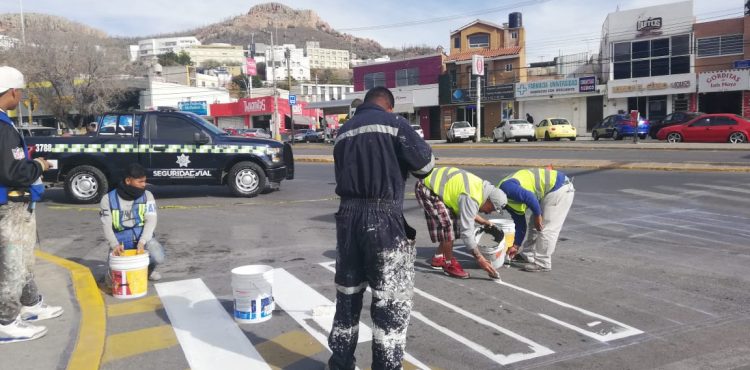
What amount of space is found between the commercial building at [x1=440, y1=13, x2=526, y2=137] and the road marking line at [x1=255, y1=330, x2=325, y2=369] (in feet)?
142

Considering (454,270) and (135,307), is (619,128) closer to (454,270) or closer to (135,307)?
(454,270)

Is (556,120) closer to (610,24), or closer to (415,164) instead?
(610,24)

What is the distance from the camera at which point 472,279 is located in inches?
259

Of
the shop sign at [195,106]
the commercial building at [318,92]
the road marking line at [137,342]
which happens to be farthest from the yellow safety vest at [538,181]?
the commercial building at [318,92]

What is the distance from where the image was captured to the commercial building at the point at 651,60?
39.1 metres

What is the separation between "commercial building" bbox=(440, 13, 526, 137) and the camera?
47.2 meters

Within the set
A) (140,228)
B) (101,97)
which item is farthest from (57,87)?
(140,228)

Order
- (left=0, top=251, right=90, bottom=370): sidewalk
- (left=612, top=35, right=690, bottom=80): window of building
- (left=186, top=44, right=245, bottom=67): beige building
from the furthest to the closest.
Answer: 1. (left=186, top=44, right=245, bottom=67): beige building
2. (left=612, top=35, right=690, bottom=80): window of building
3. (left=0, top=251, right=90, bottom=370): sidewalk

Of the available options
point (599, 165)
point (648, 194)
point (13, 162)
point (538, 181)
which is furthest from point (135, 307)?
point (599, 165)

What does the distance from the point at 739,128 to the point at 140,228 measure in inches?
998

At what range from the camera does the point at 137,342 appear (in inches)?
189

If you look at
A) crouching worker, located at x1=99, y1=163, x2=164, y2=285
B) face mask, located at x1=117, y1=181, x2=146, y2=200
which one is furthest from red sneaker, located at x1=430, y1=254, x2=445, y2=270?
face mask, located at x1=117, y1=181, x2=146, y2=200

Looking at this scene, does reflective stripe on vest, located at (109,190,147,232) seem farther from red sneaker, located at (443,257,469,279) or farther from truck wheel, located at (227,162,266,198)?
truck wheel, located at (227,162,266,198)

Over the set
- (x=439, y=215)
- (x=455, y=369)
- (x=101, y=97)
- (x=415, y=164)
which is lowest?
(x=455, y=369)
